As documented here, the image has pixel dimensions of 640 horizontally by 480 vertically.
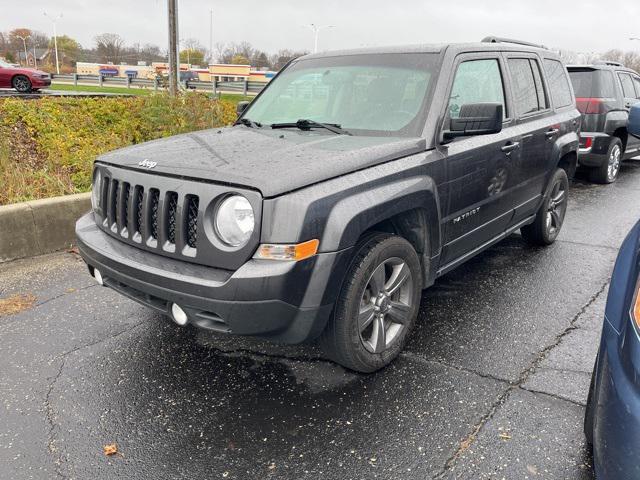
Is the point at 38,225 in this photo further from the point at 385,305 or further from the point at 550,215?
the point at 550,215

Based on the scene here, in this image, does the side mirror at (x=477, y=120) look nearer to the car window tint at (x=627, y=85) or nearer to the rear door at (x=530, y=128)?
the rear door at (x=530, y=128)

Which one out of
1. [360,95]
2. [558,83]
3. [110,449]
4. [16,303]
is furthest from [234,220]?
[558,83]

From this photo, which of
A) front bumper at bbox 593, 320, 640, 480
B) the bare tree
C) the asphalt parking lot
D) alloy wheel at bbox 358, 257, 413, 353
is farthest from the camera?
the bare tree

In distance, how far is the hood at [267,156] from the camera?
8.80 ft

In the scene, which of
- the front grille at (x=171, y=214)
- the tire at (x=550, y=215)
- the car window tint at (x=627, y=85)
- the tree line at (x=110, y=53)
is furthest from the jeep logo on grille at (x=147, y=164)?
the tree line at (x=110, y=53)

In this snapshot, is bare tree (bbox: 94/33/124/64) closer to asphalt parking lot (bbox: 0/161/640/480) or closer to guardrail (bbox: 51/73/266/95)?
guardrail (bbox: 51/73/266/95)

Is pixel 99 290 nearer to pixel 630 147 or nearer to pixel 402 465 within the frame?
pixel 402 465

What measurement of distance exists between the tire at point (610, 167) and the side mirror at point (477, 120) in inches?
268

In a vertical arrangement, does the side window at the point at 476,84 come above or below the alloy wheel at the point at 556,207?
above

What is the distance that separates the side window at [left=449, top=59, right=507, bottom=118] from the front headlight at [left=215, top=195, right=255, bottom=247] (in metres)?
1.67

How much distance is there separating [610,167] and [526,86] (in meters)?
5.52

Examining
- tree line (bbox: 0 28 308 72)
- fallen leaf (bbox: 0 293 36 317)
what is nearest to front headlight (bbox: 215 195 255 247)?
fallen leaf (bbox: 0 293 36 317)

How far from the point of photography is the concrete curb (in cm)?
496

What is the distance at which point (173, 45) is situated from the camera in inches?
333
